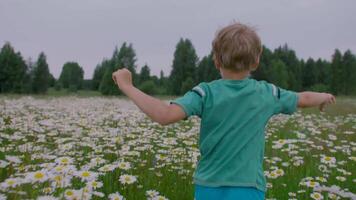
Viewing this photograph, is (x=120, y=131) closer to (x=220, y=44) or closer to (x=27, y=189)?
(x=27, y=189)

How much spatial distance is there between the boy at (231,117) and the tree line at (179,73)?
149 ft

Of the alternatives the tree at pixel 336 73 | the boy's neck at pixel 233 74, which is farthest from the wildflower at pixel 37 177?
the tree at pixel 336 73

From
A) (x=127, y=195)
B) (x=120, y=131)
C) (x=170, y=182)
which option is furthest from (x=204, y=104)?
(x=120, y=131)

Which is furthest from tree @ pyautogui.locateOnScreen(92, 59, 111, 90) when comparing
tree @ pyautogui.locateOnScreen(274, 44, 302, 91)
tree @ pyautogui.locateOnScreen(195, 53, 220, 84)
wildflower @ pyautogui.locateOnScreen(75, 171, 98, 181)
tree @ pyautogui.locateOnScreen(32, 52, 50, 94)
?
wildflower @ pyautogui.locateOnScreen(75, 171, 98, 181)

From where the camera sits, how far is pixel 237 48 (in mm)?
2215

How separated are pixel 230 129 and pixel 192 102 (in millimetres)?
262

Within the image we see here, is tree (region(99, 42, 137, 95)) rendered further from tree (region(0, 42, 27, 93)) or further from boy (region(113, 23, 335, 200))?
boy (region(113, 23, 335, 200))

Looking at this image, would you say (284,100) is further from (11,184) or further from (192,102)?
(11,184)

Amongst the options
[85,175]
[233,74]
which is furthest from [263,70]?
[233,74]

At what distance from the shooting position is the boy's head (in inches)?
87.4

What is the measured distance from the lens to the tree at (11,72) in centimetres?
5431

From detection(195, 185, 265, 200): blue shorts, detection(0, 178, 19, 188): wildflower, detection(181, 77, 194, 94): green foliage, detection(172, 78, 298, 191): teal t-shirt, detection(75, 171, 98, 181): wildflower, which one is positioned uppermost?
detection(181, 77, 194, 94): green foliage

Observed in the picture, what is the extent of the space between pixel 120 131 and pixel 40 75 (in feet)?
176

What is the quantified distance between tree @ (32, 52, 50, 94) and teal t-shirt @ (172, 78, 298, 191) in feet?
181
